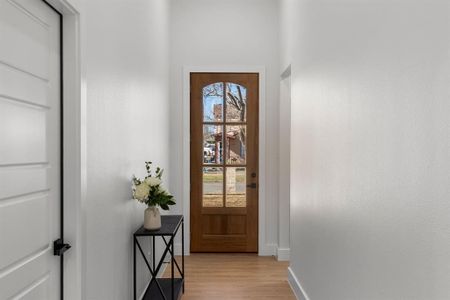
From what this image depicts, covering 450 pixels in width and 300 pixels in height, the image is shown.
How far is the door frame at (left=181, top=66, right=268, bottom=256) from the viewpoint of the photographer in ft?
16.5

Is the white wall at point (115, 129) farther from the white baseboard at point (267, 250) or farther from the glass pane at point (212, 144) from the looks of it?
the white baseboard at point (267, 250)

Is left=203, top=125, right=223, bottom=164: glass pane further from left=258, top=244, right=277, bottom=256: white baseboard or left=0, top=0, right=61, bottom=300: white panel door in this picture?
left=0, top=0, right=61, bottom=300: white panel door

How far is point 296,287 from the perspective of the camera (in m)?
3.65

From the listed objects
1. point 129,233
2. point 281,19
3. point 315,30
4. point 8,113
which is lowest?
point 129,233

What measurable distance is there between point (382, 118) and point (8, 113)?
4.75 feet

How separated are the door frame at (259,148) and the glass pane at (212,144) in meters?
0.21

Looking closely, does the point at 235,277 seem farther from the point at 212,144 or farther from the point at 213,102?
the point at 213,102

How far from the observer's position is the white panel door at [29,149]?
1.46 metres

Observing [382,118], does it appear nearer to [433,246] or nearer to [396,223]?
[396,223]

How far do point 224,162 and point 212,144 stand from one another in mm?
267

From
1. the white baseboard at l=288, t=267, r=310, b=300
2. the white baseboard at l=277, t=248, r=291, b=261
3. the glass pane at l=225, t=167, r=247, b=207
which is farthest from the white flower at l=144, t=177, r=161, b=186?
the white baseboard at l=277, t=248, r=291, b=261

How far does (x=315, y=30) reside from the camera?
9.75 ft

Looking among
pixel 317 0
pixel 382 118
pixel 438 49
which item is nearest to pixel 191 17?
pixel 317 0

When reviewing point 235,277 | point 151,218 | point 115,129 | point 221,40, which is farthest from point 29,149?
point 221,40
